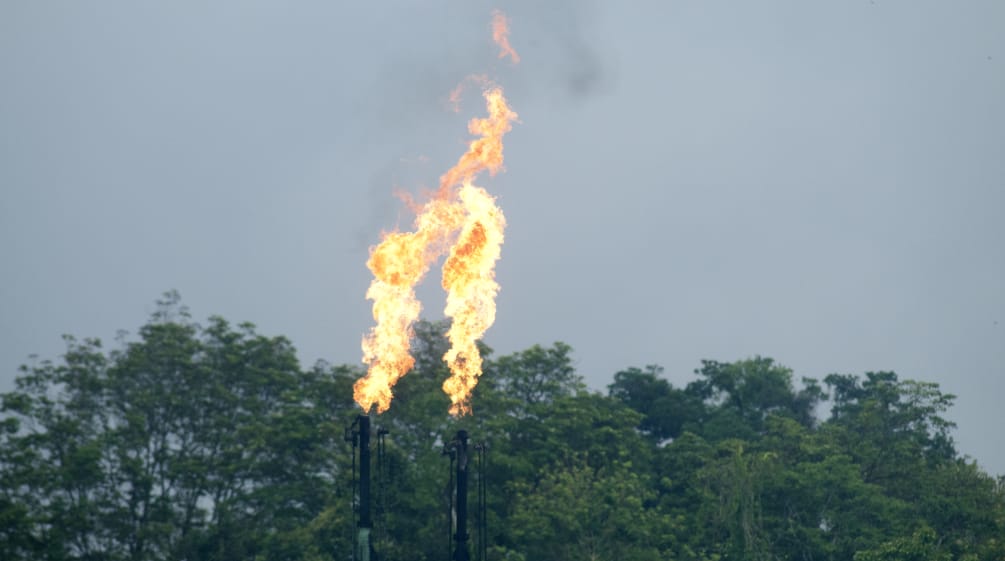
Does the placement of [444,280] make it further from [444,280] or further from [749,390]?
[749,390]

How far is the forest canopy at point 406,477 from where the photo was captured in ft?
245

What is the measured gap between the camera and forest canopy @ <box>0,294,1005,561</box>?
74.8m

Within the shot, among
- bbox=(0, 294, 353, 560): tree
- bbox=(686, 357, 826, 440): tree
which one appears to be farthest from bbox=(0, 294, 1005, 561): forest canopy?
bbox=(686, 357, 826, 440): tree

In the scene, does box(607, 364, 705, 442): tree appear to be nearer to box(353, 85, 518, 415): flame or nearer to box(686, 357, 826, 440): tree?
box(686, 357, 826, 440): tree

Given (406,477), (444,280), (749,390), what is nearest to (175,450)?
(406,477)

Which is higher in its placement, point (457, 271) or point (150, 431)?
point (150, 431)

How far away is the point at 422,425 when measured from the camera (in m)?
79.5

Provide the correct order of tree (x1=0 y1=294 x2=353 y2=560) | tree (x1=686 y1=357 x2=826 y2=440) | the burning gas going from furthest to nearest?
tree (x1=686 y1=357 x2=826 y2=440) < tree (x1=0 y1=294 x2=353 y2=560) < the burning gas

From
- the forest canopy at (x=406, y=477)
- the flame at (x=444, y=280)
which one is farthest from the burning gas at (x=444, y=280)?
the forest canopy at (x=406, y=477)

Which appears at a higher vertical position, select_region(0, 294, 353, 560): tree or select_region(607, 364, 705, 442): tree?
select_region(607, 364, 705, 442): tree

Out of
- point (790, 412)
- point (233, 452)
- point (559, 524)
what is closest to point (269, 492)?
point (233, 452)

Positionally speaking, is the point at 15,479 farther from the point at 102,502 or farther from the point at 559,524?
the point at 559,524

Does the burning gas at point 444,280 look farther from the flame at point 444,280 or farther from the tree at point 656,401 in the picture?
the tree at point 656,401

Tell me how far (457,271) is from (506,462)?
3382cm
